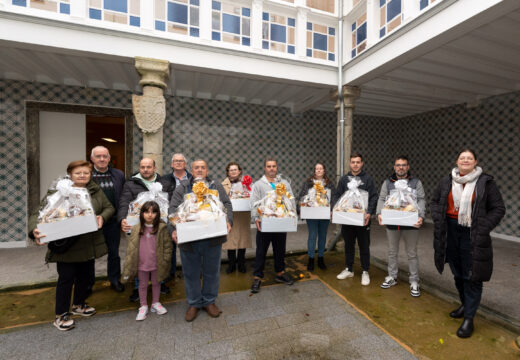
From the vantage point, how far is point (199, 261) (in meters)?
2.84

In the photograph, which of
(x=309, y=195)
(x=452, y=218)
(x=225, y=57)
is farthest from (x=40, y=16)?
(x=452, y=218)

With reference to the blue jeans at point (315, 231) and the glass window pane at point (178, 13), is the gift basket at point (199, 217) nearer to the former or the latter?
the blue jeans at point (315, 231)

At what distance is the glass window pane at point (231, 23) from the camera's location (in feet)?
15.7

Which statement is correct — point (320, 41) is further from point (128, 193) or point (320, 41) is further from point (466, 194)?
point (128, 193)

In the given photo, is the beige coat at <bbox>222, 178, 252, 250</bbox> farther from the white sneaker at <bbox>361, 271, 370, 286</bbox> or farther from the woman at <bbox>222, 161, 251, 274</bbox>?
the white sneaker at <bbox>361, 271, 370, 286</bbox>

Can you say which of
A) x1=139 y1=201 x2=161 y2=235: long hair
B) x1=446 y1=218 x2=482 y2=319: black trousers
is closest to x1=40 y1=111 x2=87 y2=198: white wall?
x1=139 y1=201 x2=161 y2=235: long hair

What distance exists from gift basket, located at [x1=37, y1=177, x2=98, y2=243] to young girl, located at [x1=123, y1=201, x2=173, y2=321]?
0.48 m

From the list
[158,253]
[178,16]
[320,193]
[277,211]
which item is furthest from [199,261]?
[178,16]

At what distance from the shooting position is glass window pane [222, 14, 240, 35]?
4.77 m

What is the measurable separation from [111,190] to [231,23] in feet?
13.1

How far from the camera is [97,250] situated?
9.34ft

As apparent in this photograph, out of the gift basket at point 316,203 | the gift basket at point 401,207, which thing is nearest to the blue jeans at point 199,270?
the gift basket at point 316,203

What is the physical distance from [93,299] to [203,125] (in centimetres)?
531

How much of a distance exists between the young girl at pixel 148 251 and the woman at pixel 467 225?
3317mm
